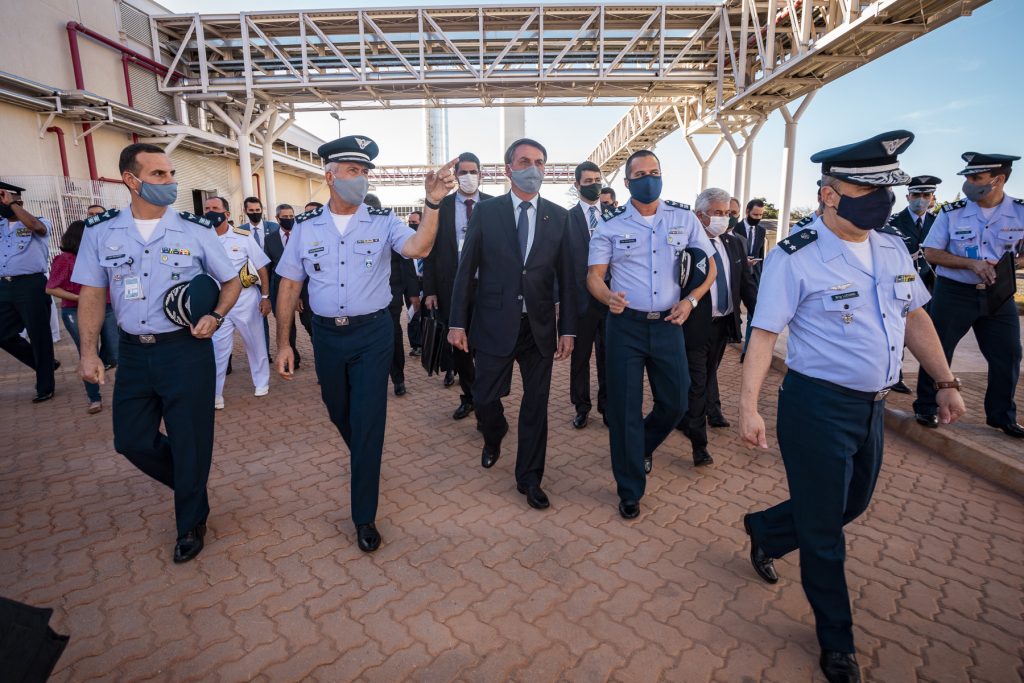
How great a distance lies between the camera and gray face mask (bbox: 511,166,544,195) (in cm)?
338

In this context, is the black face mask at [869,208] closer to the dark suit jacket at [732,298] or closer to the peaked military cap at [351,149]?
the dark suit jacket at [732,298]

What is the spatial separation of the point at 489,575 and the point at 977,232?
461cm

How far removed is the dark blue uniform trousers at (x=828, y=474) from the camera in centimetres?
210

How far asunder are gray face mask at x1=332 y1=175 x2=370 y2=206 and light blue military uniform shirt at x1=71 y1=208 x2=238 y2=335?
2.83 feet

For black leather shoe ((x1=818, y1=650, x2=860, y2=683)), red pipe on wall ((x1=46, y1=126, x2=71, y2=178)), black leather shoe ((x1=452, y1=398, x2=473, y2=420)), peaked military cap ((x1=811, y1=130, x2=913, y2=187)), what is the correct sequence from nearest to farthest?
peaked military cap ((x1=811, y1=130, x2=913, y2=187)), black leather shoe ((x1=818, y1=650, x2=860, y2=683)), black leather shoe ((x1=452, y1=398, x2=473, y2=420)), red pipe on wall ((x1=46, y1=126, x2=71, y2=178))

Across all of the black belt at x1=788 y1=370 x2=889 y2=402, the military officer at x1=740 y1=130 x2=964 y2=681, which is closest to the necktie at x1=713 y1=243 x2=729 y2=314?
the military officer at x1=740 y1=130 x2=964 y2=681

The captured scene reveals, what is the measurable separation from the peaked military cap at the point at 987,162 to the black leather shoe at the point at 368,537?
513 centimetres

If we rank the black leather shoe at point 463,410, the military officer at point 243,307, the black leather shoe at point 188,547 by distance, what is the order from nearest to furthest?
the black leather shoe at point 188,547
the military officer at point 243,307
the black leather shoe at point 463,410

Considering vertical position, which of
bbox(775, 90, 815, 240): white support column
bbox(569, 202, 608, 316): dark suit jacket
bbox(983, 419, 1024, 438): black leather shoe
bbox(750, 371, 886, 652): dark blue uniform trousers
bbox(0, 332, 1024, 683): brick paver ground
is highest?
bbox(775, 90, 815, 240): white support column

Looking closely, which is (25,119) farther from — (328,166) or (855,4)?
(855,4)

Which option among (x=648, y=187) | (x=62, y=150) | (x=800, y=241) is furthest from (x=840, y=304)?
(x=62, y=150)

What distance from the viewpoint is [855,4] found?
30.4 ft

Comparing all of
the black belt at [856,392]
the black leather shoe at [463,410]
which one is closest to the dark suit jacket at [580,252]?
the black belt at [856,392]

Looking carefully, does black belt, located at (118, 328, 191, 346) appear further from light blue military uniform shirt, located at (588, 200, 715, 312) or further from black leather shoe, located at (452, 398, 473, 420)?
black leather shoe, located at (452, 398, 473, 420)
